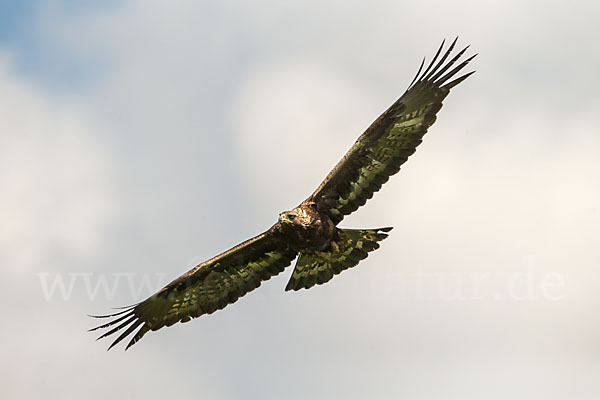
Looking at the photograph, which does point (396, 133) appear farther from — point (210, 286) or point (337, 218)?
point (210, 286)

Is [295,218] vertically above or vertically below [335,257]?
above

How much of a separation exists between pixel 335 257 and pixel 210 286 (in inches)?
88.7

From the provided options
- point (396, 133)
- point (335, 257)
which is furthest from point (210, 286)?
point (396, 133)

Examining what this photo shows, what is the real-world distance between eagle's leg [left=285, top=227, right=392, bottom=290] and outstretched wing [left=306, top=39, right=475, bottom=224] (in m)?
0.72

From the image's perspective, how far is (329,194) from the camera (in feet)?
64.2

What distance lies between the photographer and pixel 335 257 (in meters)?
19.7

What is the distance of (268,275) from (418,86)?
12.8 feet

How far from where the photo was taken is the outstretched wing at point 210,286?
66.1ft

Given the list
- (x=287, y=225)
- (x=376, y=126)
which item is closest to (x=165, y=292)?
(x=287, y=225)

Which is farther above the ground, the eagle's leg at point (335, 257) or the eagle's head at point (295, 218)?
the eagle's head at point (295, 218)

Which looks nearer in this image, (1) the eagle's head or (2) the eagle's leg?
(1) the eagle's head

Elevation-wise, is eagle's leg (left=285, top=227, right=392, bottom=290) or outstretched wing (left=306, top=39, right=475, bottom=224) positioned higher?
outstretched wing (left=306, top=39, right=475, bottom=224)

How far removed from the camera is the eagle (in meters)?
19.2

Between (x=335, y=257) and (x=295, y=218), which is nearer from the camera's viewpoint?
(x=295, y=218)
